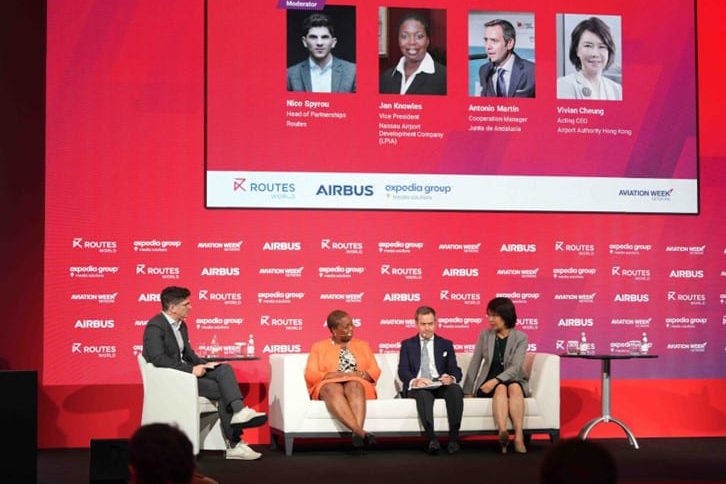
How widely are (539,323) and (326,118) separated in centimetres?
212

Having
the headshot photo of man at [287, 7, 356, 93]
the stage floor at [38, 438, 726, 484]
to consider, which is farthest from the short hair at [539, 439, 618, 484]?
the headshot photo of man at [287, 7, 356, 93]

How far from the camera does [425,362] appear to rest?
697cm

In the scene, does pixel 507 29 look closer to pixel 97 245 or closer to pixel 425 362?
pixel 425 362

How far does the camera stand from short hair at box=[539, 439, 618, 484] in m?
1.88

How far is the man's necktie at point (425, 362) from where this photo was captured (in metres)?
6.95

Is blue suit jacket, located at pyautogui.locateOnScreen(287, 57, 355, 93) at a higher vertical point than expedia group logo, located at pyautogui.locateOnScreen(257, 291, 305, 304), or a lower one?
higher

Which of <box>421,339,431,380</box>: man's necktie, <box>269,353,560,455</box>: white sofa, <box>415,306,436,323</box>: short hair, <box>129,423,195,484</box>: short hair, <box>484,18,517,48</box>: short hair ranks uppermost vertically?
<box>484,18,517,48</box>: short hair

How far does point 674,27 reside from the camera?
784 centimetres

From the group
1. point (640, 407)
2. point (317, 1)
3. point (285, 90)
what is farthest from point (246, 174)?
point (640, 407)

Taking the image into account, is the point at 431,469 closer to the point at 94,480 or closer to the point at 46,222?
the point at 94,480

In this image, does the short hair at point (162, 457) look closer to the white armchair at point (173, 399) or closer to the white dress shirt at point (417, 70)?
the white armchair at point (173, 399)

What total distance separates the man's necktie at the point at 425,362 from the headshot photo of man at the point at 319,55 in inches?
74.6

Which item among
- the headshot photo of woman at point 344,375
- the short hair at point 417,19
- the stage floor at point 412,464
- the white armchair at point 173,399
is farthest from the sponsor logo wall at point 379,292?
the short hair at point 417,19

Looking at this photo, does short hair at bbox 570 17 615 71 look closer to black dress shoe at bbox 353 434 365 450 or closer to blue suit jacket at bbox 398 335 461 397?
blue suit jacket at bbox 398 335 461 397
